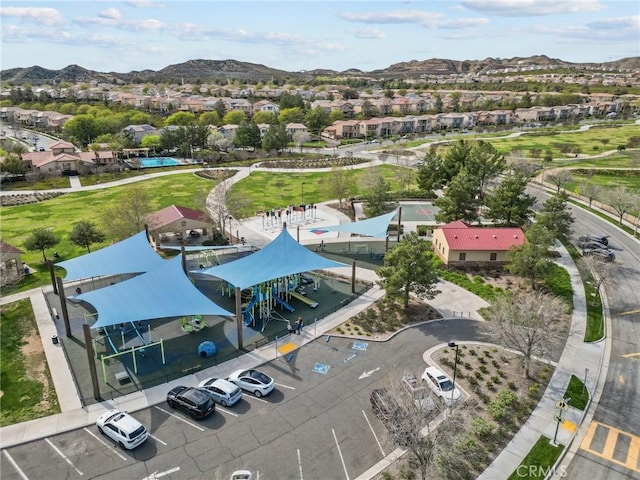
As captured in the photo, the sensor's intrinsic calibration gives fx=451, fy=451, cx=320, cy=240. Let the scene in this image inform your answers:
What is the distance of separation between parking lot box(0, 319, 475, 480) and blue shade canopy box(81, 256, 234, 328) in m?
5.43

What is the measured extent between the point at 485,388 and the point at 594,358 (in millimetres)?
8268

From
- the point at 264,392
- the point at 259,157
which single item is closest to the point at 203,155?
the point at 259,157

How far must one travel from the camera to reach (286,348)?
28172 mm

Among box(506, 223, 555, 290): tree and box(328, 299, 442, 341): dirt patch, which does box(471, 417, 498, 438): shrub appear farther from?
box(506, 223, 555, 290): tree

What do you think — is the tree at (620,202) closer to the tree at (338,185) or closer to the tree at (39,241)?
the tree at (338,185)

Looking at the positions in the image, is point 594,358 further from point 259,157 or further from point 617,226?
point 259,157

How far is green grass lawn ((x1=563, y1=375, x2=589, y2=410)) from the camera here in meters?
23.2

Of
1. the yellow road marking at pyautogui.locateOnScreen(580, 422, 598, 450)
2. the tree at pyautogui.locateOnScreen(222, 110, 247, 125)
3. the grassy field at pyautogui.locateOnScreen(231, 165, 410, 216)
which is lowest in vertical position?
the yellow road marking at pyautogui.locateOnScreen(580, 422, 598, 450)

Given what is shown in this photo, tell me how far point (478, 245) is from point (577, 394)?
17.8 metres

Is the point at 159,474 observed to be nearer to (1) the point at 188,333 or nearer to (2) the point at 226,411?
(2) the point at 226,411

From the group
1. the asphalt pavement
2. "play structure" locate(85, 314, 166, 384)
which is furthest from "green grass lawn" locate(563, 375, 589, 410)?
"play structure" locate(85, 314, 166, 384)

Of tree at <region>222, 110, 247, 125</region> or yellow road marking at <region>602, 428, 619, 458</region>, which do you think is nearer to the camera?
yellow road marking at <region>602, 428, 619, 458</region>

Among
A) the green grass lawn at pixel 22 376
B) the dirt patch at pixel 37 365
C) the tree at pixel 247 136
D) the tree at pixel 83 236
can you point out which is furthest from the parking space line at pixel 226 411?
the tree at pixel 247 136

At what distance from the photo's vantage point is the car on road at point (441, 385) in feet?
75.5
